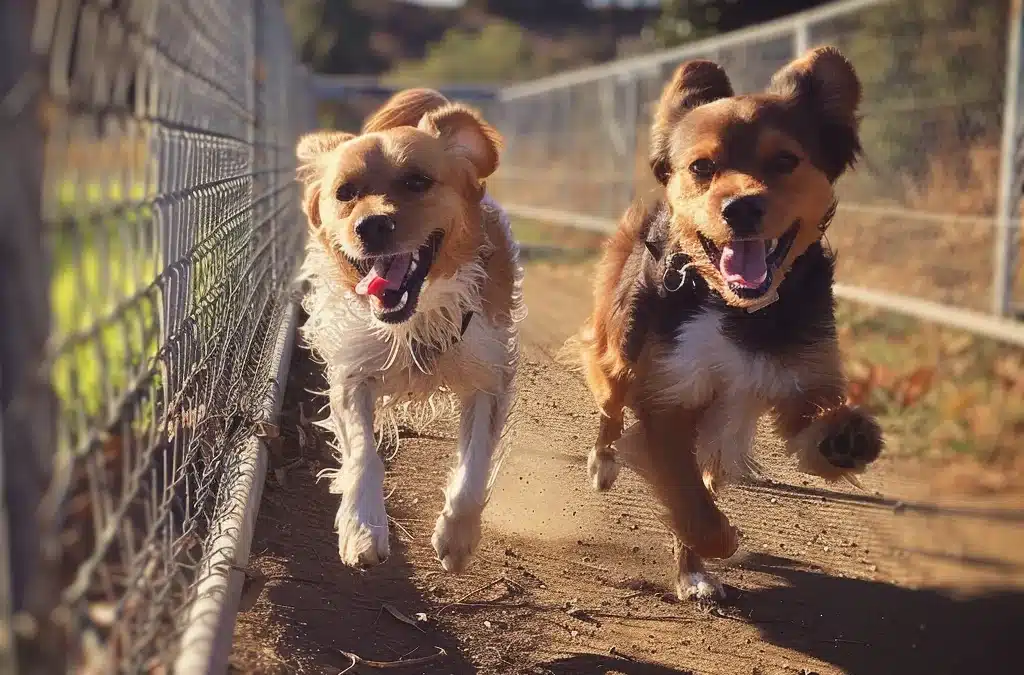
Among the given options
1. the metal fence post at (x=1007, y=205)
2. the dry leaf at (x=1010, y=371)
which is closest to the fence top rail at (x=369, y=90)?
the metal fence post at (x=1007, y=205)

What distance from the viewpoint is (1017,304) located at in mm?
7383

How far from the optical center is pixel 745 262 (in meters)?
3.73

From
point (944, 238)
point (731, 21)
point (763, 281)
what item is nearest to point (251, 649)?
point (763, 281)

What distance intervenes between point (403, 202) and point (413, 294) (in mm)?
297

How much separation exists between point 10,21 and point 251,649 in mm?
2040

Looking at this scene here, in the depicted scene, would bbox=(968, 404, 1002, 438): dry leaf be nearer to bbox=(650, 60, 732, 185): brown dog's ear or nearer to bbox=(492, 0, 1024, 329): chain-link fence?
bbox=(492, 0, 1024, 329): chain-link fence

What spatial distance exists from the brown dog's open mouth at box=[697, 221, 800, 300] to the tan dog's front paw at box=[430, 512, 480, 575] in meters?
1.09

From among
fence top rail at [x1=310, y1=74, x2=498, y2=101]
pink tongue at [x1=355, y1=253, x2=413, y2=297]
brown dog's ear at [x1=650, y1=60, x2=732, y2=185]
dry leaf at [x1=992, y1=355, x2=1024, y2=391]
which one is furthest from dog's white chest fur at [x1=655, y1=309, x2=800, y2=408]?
fence top rail at [x1=310, y1=74, x2=498, y2=101]

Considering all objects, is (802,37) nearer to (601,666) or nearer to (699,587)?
(699,587)

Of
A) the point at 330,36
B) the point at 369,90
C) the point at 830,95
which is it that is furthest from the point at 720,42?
the point at 330,36

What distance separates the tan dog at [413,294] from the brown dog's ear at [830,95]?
1.06 m

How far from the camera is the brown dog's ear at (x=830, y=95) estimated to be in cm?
393

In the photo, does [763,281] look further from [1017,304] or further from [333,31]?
[333,31]

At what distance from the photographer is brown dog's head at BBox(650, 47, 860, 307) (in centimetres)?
365
